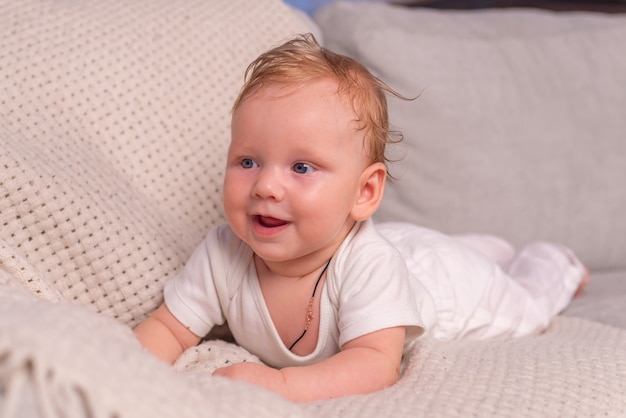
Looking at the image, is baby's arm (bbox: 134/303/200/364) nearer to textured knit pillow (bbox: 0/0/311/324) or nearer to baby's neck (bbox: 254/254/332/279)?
textured knit pillow (bbox: 0/0/311/324)

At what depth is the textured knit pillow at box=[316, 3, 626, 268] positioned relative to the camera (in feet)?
5.69

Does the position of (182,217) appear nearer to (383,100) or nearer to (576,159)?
(383,100)

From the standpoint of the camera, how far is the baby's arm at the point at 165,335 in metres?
1.12

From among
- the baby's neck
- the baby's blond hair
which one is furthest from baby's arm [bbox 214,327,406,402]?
the baby's blond hair

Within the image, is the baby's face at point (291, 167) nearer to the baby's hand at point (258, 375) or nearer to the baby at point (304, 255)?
the baby at point (304, 255)

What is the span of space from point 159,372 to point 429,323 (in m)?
0.57

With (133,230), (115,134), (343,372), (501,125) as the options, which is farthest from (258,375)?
(501,125)

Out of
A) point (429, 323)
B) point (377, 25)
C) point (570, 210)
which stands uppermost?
point (377, 25)

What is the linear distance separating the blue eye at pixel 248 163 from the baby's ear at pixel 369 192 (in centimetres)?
15

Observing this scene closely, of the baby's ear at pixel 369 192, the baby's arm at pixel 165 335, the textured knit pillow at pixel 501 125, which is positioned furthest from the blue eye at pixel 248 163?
the textured knit pillow at pixel 501 125

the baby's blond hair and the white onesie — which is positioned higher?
the baby's blond hair

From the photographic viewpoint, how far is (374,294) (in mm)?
1072

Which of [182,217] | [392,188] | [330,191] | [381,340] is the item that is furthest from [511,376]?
[392,188]

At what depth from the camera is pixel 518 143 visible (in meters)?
1.77
